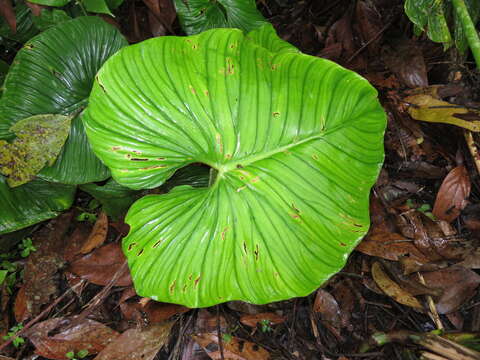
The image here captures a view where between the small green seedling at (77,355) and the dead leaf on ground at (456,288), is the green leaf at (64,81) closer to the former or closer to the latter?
the small green seedling at (77,355)

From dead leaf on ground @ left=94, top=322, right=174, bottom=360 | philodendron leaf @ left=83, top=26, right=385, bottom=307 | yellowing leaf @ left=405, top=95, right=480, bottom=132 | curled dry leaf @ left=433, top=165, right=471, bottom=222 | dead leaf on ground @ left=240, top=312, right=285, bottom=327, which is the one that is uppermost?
philodendron leaf @ left=83, top=26, right=385, bottom=307

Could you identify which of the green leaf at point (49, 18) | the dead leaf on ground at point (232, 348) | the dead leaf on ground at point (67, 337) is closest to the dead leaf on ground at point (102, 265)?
the dead leaf on ground at point (67, 337)

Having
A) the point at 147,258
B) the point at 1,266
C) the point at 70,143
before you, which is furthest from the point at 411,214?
the point at 1,266

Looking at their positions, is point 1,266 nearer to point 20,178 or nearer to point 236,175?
point 20,178

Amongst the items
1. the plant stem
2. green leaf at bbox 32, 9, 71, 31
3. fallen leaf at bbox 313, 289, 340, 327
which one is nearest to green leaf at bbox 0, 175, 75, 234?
green leaf at bbox 32, 9, 71, 31

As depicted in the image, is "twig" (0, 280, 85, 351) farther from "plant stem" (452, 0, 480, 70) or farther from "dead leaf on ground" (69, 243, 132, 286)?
"plant stem" (452, 0, 480, 70)

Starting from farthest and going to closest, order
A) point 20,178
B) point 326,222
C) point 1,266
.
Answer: point 1,266, point 20,178, point 326,222
